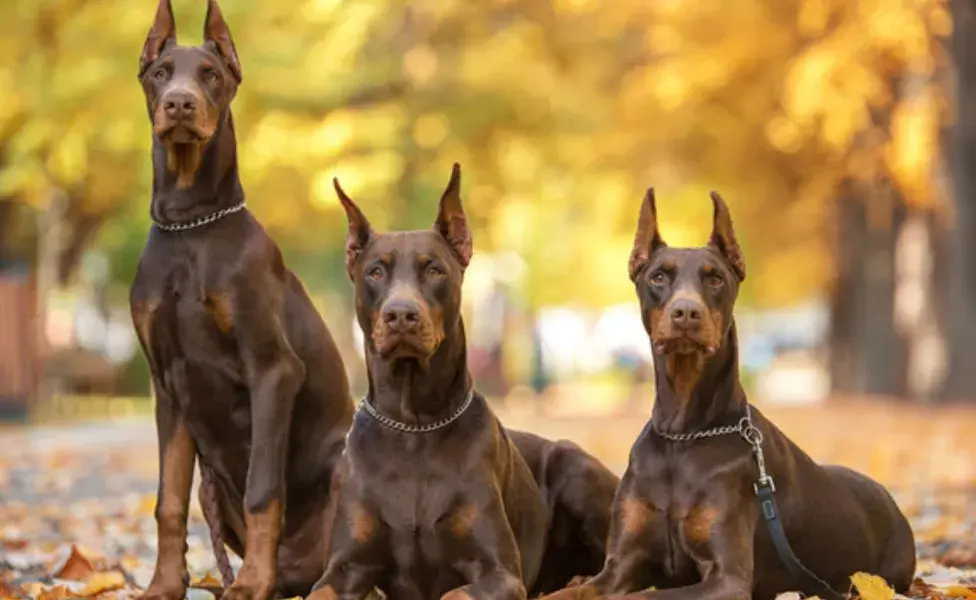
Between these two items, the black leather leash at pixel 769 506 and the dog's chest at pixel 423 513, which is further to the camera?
the black leather leash at pixel 769 506

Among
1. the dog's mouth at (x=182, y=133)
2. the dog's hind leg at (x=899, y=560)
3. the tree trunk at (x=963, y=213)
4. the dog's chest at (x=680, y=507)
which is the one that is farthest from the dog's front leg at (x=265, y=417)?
the tree trunk at (x=963, y=213)

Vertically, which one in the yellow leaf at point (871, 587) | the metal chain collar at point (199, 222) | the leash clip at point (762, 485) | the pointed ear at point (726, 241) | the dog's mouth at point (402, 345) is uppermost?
the metal chain collar at point (199, 222)

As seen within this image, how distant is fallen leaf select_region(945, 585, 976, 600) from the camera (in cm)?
682

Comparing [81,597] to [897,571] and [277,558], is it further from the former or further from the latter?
[897,571]

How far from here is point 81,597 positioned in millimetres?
7215

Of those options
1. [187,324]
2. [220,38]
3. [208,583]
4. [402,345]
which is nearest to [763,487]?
[402,345]

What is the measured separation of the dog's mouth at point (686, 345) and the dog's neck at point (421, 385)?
77cm

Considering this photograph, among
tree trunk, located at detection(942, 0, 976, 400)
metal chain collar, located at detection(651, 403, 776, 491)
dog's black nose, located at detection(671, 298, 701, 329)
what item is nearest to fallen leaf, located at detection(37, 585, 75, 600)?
metal chain collar, located at detection(651, 403, 776, 491)

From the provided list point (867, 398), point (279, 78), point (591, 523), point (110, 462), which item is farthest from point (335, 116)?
point (591, 523)

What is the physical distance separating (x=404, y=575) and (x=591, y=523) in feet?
4.23

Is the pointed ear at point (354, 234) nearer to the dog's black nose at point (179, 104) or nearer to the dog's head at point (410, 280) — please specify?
the dog's head at point (410, 280)

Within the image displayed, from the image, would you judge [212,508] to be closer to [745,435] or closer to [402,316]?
[402,316]

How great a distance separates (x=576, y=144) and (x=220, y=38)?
2194 centimetres

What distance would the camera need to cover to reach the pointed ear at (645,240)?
669cm
